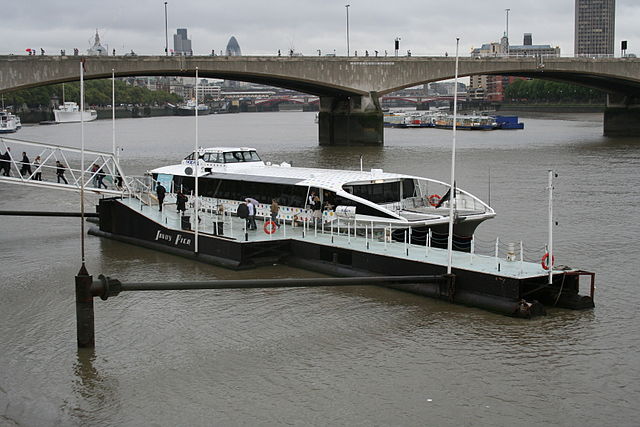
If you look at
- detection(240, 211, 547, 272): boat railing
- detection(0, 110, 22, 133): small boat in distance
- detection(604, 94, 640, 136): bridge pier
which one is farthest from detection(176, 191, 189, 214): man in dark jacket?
detection(0, 110, 22, 133): small boat in distance

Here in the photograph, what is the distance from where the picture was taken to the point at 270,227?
27.3 m

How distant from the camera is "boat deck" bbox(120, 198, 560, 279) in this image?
72.1 feet

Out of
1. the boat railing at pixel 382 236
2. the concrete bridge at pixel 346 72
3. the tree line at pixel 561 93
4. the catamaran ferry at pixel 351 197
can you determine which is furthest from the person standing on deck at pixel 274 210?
the tree line at pixel 561 93

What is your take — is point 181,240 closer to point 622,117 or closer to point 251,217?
point 251,217

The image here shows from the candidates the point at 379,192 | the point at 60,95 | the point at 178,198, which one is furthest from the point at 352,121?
the point at 60,95

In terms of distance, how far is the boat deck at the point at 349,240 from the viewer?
2198 centimetres

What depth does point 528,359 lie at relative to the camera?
18281 mm

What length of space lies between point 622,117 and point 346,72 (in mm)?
36159

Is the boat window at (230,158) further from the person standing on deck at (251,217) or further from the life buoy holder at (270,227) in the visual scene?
the life buoy holder at (270,227)

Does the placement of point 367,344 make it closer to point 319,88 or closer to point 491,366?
point 491,366

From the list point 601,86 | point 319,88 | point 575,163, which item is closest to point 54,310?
point 575,163

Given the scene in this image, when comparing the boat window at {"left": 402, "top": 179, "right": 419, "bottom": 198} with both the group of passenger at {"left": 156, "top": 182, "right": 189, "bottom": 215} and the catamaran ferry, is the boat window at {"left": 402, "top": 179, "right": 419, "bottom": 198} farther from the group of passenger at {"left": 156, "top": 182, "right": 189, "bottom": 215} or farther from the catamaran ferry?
the group of passenger at {"left": 156, "top": 182, "right": 189, "bottom": 215}

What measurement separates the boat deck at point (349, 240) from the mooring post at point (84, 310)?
26.7 feet

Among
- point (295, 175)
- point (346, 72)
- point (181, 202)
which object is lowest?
point (181, 202)
